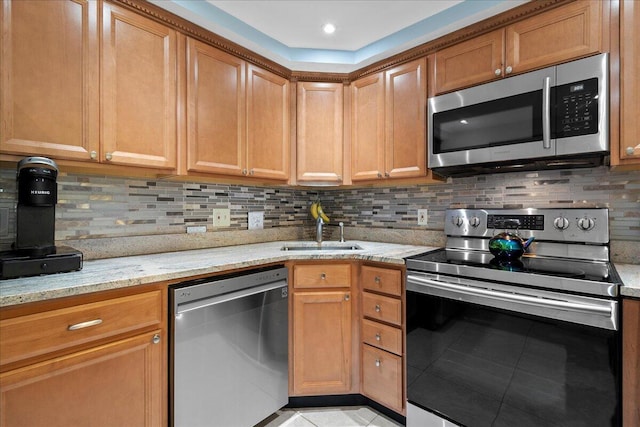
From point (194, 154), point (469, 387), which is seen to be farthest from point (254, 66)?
point (469, 387)

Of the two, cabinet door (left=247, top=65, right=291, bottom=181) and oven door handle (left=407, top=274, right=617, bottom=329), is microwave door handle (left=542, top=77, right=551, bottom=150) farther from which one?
cabinet door (left=247, top=65, right=291, bottom=181)

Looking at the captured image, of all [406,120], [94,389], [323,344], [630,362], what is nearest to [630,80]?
[406,120]

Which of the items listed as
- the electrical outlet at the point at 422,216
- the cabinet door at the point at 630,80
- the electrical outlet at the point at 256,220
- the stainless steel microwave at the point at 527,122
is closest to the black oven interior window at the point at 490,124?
the stainless steel microwave at the point at 527,122

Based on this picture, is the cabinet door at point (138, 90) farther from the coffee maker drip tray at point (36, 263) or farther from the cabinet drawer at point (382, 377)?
the cabinet drawer at point (382, 377)

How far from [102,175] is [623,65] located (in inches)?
99.5

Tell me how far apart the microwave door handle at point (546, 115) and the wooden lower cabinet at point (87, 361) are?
73.7 inches

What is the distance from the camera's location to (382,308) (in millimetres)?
1714

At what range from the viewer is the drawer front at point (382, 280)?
5.42 feet

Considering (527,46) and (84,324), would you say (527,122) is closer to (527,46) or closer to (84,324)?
(527,46)

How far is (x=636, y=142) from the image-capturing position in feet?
4.18

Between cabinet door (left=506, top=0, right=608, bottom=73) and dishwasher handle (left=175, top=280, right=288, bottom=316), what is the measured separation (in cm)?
169

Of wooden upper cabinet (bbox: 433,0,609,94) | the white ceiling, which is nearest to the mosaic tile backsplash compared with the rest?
wooden upper cabinet (bbox: 433,0,609,94)

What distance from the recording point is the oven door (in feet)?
3.63

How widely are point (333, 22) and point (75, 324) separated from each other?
2.04 metres
